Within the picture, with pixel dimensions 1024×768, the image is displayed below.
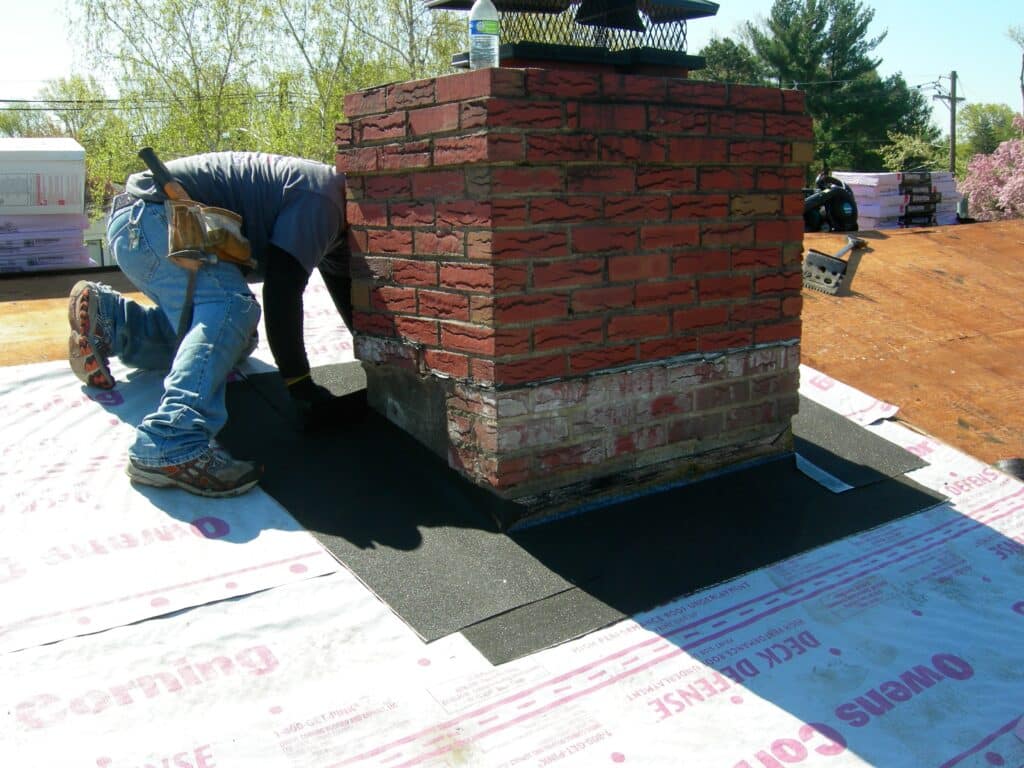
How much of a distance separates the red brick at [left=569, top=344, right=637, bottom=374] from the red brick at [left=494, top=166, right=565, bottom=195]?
53 cm

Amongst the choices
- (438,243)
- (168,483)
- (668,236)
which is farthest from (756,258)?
(168,483)

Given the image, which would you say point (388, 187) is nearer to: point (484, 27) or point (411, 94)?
point (411, 94)

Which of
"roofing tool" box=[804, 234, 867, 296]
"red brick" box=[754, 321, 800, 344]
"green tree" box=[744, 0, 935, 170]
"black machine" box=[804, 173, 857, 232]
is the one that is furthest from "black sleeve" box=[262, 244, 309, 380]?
"green tree" box=[744, 0, 935, 170]

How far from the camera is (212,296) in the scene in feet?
9.84

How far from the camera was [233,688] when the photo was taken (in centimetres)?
203

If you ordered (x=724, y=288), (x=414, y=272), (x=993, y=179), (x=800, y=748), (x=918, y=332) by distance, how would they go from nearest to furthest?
(x=800, y=748)
(x=414, y=272)
(x=724, y=288)
(x=918, y=332)
(x=993, y=179)

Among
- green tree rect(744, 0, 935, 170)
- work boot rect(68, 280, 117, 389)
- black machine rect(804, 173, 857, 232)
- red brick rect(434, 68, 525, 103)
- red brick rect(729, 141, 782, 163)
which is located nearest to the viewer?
red brick rect(434, 68, 525, 103)

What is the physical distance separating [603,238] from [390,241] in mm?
734

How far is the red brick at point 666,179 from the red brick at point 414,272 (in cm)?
72

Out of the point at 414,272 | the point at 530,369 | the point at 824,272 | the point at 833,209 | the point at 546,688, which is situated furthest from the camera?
the point at 833,209

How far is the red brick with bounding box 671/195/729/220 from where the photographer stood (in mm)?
2945

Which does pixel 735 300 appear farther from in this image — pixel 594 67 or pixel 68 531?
pixel 68 531

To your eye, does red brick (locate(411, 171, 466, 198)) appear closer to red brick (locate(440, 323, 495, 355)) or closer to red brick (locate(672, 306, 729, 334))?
red brick (locate(440, 323, 495, 355))

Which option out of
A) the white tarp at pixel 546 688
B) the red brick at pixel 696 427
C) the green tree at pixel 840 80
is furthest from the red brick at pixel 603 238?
the green tree at pixel 840 80
